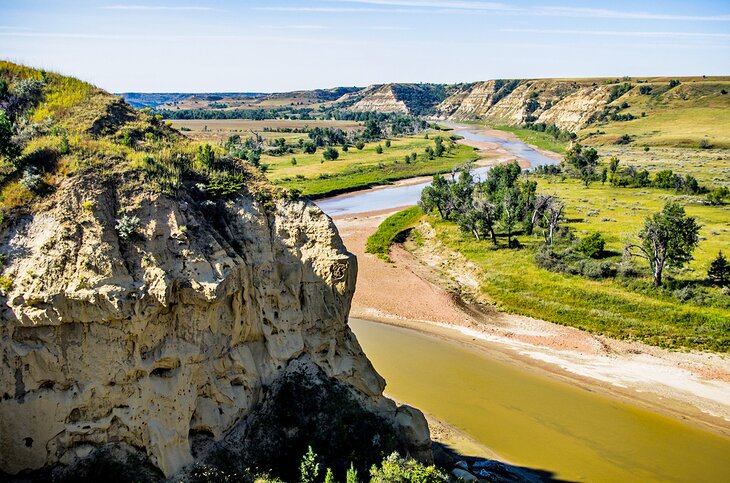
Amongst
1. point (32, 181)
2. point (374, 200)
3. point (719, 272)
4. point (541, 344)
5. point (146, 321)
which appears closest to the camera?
point (146, 321)

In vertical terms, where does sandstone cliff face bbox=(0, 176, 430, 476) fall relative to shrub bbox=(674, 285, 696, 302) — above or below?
above

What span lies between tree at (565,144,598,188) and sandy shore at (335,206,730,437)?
4595 centimetres

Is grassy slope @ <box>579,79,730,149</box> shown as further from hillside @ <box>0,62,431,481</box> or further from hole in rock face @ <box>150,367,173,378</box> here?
hole in rock face @ <box>150,367,173,378</box>

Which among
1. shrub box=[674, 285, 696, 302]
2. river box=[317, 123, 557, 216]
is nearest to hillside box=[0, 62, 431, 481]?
shrub box=[674, 285, 696, 302]

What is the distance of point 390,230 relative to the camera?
62250 millimetres

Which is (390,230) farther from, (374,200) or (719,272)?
(719,272)

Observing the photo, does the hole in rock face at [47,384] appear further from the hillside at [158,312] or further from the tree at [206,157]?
the tree at [206,157]

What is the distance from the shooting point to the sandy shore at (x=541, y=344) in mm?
29031

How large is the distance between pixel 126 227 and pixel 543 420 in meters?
21.8

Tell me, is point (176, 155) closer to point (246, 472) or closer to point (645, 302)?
point (246, 472)

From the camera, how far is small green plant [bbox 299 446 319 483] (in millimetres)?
14805

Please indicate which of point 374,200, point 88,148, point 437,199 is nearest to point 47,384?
point 88,148

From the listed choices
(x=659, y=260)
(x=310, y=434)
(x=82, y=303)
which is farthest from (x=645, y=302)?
(x=82, y=303)

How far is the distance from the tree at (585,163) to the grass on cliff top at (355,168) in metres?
21.9
